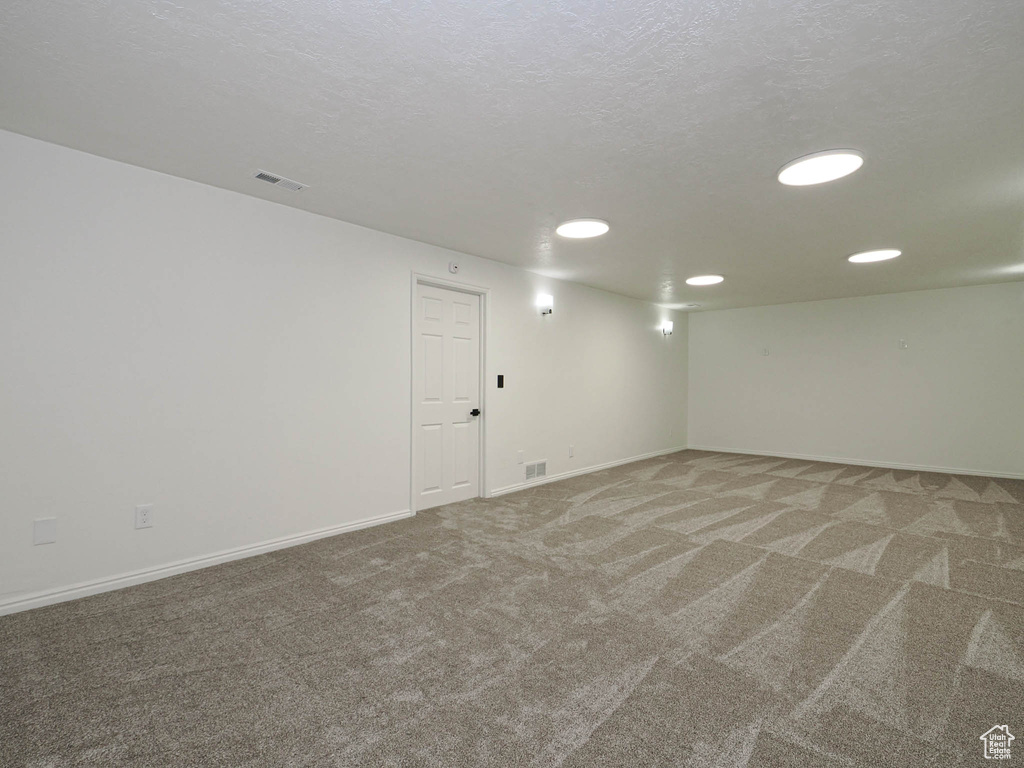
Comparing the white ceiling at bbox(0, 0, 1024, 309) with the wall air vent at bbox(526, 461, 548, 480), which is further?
the wall air vent at bbox(526, 461, 548, 480)

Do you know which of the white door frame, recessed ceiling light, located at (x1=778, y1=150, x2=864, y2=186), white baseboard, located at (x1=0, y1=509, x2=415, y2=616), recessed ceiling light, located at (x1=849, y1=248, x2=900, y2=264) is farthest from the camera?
recessed ceiling light, located at (x1=849, y1=248, x2=900, y2=264)

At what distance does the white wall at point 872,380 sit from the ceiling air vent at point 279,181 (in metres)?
7.30

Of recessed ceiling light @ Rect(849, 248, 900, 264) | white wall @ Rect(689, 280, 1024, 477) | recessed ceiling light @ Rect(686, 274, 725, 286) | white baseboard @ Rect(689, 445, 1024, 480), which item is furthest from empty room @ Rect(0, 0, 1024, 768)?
white wall @ Rect(689, 280, 1024, 477)

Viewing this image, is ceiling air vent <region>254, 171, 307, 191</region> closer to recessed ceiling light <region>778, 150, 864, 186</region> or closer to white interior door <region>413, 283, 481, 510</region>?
white interior door <region>413, 283, 481, 510</region>

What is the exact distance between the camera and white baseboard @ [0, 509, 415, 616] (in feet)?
8.38

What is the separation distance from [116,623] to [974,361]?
9086mm

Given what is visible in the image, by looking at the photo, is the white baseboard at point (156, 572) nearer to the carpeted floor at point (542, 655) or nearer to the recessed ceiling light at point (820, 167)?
the carpeted floor at point (542, 655)

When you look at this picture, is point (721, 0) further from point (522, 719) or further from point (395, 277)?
point (395, 277)

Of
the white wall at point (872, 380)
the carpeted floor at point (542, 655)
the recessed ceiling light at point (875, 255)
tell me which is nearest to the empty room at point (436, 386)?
the carpeted floor at point (542, 655)

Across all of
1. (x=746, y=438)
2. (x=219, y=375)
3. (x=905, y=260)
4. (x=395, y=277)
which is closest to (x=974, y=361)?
(x=905, y=260)

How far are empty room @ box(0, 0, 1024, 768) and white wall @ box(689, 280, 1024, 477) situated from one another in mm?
1601

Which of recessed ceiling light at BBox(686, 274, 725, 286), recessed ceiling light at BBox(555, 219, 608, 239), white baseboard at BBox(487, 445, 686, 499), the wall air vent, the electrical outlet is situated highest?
recessed ceiling light at BBox(555, 219, 608, 239)

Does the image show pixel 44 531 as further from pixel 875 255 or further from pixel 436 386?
pixel 875 255

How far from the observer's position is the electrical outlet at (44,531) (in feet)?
8.45
